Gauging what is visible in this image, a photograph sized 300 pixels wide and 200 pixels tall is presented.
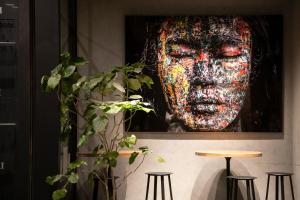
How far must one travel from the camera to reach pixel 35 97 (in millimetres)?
4211

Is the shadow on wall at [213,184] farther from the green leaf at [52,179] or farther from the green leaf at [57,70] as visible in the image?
the green leaf at [57,70]

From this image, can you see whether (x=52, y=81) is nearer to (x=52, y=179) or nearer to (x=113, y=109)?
(x=113, y=109)

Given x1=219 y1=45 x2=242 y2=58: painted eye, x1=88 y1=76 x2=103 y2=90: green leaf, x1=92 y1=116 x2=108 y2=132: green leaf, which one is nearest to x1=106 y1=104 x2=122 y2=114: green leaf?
x1=92 y1=116 x2=108 y2=132: green leaf

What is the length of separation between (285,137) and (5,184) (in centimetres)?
400

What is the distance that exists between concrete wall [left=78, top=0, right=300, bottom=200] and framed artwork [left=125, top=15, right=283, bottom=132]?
10cm

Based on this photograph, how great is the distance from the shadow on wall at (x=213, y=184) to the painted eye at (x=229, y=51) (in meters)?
1.33

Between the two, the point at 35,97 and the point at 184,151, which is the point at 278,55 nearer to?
the point at 184,151

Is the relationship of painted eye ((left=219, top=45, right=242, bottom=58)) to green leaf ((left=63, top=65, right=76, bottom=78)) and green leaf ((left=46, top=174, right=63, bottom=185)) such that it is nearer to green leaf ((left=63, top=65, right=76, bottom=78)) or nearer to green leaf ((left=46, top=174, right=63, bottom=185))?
green leaf ((left=63, top=65, right=76, bottom=78))

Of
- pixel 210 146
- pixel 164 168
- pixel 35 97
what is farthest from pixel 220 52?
pixel 35 97

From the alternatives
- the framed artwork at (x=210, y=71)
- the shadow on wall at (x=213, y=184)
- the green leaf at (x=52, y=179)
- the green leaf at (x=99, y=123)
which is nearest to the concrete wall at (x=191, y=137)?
the shadow on wall at (x=213, y=184)

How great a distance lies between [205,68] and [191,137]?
34.1 inches

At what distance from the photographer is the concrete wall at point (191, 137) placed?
22.1ft

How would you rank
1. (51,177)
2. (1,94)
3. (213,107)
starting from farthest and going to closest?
(213,107) → (51,177) → (1,94)

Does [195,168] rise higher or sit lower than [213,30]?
lower
